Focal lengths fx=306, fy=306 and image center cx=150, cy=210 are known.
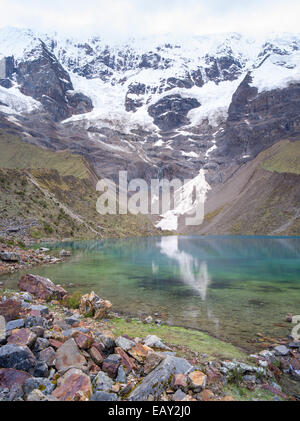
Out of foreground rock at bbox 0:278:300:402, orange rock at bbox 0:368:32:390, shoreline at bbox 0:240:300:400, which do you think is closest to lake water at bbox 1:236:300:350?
shoreline at bbox 0:240:300:400

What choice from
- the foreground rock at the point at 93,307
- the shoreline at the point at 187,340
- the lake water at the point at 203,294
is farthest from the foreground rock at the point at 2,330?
the lake water at the point at 203,294

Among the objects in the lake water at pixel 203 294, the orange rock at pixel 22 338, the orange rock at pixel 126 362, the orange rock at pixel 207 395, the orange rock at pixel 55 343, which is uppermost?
the orange rock at pixel 22 338

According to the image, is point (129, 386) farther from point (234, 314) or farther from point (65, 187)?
point (65, 187)

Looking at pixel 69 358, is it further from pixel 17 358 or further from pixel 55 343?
pixel 17 358

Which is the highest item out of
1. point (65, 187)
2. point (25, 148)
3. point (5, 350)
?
point (25, 148)

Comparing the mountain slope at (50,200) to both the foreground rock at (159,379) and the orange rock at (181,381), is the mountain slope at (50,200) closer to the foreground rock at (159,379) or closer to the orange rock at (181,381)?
the foreground rock at (159,379)

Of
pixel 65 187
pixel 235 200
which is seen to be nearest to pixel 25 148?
pixel 65 187

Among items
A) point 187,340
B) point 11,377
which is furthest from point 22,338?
point 187,340

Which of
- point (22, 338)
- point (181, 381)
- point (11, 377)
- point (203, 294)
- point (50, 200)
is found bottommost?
point (203, 294)
